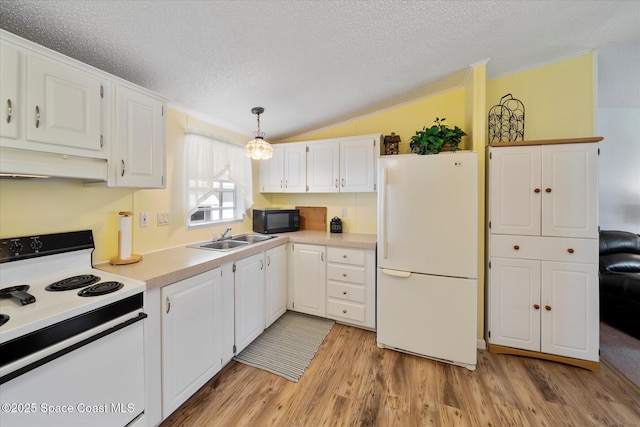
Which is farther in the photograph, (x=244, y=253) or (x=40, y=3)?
(x=244, y=253)

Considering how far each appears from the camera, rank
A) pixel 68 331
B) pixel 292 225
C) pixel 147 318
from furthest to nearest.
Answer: pixel 292 225, pixel 147 318, pixel 68 331

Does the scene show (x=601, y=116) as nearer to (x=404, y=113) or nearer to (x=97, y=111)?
(x=404, y=113)

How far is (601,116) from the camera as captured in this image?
126 inches

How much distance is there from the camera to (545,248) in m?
2.02

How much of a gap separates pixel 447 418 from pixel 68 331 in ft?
6.84

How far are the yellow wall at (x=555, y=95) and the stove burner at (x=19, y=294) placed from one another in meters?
3.63

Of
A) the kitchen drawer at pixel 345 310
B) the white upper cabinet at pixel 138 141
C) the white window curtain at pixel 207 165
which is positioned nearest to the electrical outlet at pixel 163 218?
the white window curtain at pixel 207 165

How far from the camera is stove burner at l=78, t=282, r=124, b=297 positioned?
1.11 metres

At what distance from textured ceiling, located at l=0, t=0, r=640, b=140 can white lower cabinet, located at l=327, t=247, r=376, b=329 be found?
1653 millimetres

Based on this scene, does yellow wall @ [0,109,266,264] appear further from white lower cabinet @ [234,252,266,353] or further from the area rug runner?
the area rug runner

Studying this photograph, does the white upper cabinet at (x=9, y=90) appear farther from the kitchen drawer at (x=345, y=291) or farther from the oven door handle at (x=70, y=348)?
the kitchen drawer at (x=345, y=291)

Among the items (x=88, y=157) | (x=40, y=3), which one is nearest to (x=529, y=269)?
(x=88, y=157)

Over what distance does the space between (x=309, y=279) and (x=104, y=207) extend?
74.9 inches

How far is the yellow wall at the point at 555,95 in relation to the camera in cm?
215
